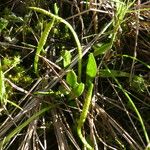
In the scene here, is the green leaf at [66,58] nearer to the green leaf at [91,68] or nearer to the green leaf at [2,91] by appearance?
the green leaf at [91,68]

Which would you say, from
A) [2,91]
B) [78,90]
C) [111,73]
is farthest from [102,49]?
[2,91]

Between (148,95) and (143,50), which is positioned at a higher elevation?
(143,50)

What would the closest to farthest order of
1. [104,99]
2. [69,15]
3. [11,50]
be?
[104,99] < [11,50] < [69,15]

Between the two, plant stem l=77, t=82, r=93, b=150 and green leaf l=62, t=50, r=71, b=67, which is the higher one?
green leaf l=62, t=50, r=71, b=67

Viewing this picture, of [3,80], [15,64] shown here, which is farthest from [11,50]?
[3,80]

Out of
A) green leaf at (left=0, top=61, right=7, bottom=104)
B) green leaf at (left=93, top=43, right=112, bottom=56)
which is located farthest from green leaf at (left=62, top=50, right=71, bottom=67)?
green leaf at (left=0, top=61, right=7, bottom=104)

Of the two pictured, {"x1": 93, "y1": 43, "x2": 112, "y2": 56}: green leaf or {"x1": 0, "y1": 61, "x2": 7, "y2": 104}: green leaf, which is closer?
{"x1": 0, "y1": 61, "x2": 7, "y2": 104}: green leaf

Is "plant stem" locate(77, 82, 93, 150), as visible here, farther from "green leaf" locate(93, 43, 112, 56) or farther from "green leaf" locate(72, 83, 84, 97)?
"green leaf" locate(93, 43, 112, 56)

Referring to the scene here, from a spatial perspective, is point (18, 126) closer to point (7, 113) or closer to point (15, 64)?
point (7, 113)
